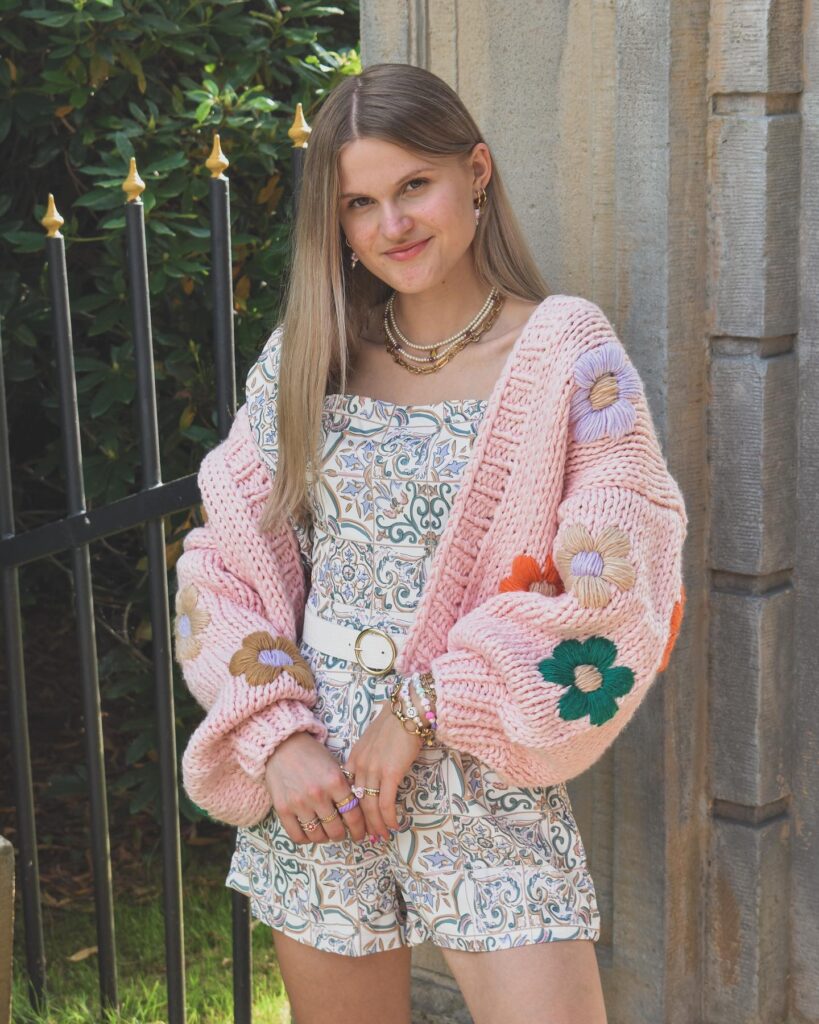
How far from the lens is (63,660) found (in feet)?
16.2

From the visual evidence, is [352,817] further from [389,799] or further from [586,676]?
[586,676]

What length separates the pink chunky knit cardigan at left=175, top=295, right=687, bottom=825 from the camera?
214 centimetres

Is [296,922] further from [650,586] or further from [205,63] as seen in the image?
[205,63]

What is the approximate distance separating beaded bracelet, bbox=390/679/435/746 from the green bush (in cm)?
156

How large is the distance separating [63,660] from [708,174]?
3099 mm

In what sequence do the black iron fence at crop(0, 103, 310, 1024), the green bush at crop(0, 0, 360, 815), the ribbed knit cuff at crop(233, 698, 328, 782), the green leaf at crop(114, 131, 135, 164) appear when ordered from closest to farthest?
1. the ribbed knit cuff at crop(233, 698, 328, 782)
2. the black iron fence at crop(0, 103, 310, 1024)
3. the green leaf at crop(114, 131, 135, 164)
4. the green bush at crop(0, 0, 360, 815)

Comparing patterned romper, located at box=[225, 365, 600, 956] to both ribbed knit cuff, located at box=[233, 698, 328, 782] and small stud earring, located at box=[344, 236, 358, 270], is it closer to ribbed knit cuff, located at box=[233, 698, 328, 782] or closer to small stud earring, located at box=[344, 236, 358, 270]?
ribbed knit cuff, located at box=[233, 698, 328, 782]

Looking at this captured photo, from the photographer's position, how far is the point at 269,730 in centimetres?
234

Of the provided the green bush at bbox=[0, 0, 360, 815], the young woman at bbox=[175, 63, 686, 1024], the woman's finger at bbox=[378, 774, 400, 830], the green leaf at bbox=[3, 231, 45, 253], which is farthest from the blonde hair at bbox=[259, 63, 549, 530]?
the green leaf at bbox=[3, 231, 45, 253]

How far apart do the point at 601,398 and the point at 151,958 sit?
247cm

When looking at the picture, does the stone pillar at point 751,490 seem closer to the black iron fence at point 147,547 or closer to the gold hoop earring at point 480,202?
the gold hoop earring at point 480,202

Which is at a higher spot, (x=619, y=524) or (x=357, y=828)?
(x=619, y=524)

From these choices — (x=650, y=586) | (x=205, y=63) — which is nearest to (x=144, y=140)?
(x=205, y=63)

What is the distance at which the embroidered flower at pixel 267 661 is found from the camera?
236 cm
